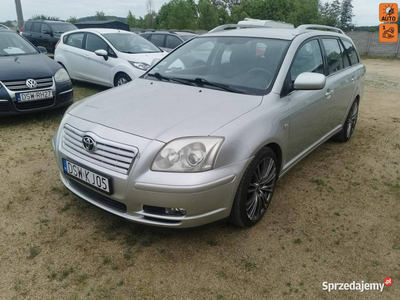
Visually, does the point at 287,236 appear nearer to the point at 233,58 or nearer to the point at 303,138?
the point at 303,138

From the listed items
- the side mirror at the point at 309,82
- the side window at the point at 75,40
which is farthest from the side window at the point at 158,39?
the side mirror at the point at 309,82

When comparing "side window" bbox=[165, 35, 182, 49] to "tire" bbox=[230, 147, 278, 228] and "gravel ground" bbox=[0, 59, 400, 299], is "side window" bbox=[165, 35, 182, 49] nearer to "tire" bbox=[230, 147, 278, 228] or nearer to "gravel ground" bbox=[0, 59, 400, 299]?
"gravel ground" bbox=[0, 59, 400, 299]

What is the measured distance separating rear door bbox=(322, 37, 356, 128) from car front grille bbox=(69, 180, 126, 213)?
Result: 2685 mm

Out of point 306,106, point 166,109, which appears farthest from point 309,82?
point 166,109

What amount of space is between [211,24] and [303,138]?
50.5m

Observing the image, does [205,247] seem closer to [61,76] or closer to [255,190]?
[255,190]

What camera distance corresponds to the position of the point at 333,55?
13.5 feet

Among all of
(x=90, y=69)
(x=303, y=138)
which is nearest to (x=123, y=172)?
(x=303, y=138)

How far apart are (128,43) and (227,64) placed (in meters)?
5.07

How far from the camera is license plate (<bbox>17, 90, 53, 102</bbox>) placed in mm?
4840

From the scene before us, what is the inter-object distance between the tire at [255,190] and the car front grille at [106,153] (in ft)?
2.73

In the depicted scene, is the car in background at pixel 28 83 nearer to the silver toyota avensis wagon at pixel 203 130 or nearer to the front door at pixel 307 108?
the silver toyota avensis wagon at pixel 203 130

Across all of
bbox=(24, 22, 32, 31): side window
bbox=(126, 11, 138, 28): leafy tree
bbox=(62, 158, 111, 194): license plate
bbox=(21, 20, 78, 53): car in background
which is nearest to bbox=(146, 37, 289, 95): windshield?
bbox=(62, 158, 111, 194): license plate

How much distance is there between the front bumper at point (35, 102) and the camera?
4.75m
